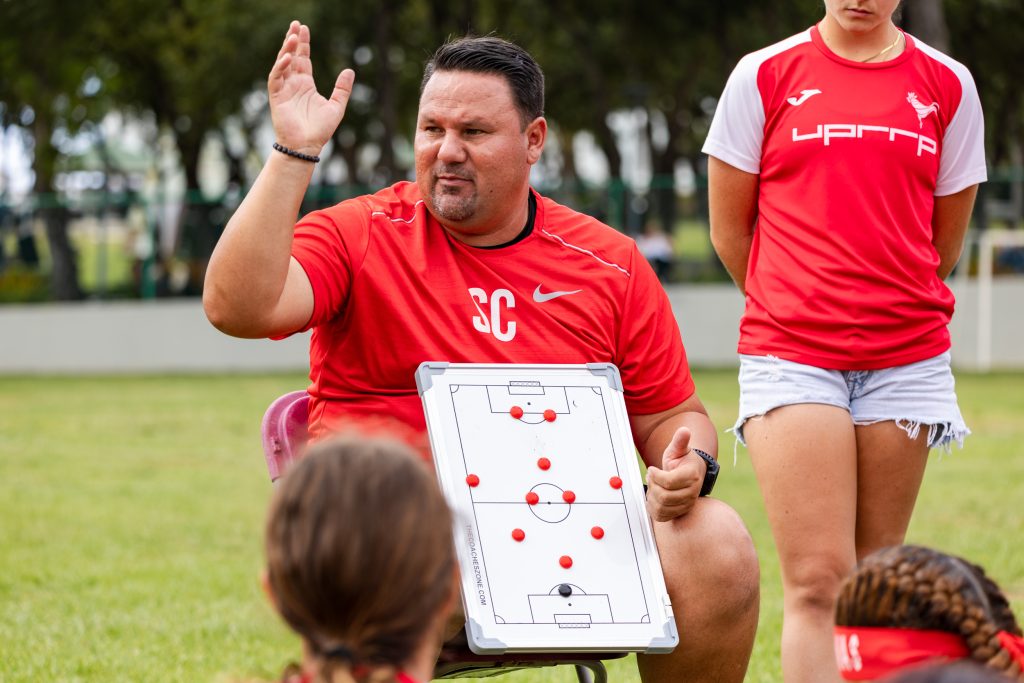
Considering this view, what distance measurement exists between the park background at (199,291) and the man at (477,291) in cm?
71

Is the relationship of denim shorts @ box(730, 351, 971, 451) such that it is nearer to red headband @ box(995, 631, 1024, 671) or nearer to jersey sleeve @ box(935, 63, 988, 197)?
jersey sleeve @ box(935, 63, 988, 197)

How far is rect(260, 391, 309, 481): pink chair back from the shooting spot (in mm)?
3861

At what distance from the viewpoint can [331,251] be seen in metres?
3.67

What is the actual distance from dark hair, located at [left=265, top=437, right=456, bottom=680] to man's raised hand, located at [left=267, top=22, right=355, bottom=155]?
1.24 m

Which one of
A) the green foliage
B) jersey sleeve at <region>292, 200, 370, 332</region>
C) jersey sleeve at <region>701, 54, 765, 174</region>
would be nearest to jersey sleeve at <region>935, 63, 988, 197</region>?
jersey sleeve at <region>701, 54, 765, 174</region>

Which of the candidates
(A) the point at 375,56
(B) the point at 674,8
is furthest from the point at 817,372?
(A) the point at 375,56

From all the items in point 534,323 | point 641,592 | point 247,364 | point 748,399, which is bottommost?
point 247,364

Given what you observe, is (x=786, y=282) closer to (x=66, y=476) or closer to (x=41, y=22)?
(x=66, y=476)

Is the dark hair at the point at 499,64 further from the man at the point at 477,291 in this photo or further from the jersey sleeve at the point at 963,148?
the jersey sleeve at the point at 963,148

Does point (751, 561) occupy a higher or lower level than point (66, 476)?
higher

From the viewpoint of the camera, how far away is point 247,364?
24.7 m

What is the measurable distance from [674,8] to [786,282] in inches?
1163

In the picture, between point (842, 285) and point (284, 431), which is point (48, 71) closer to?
point (284, 431)

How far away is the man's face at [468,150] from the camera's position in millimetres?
3824
